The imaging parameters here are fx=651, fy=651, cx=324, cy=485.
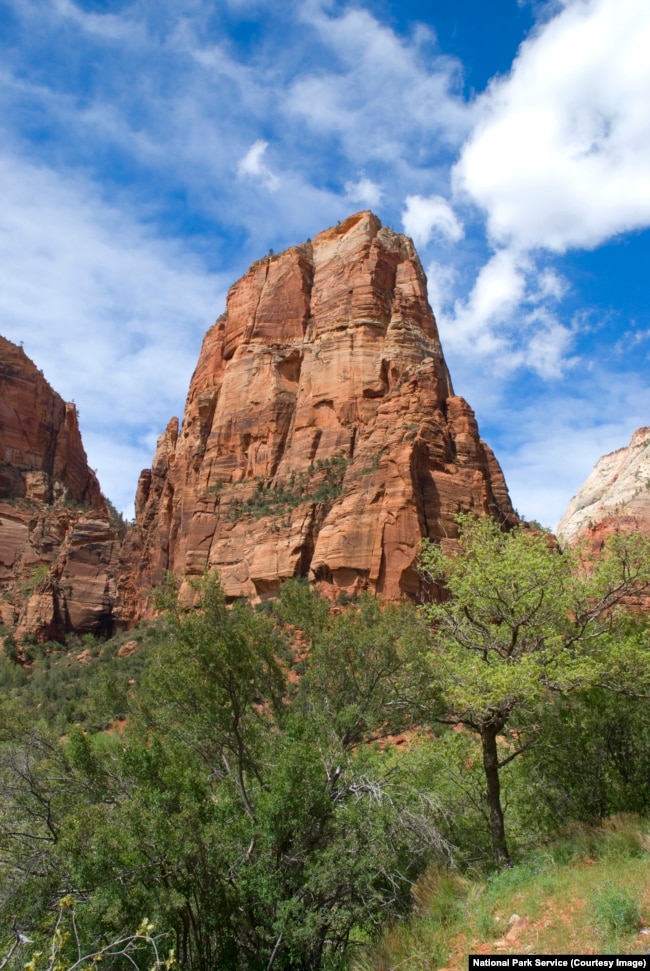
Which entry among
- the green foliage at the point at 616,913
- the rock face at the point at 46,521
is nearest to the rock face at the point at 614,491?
the rock face at the point at 46,521

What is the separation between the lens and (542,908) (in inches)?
329

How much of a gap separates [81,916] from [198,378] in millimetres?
64328

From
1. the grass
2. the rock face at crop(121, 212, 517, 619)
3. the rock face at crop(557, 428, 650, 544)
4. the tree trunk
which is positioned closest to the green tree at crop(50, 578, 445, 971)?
the grass

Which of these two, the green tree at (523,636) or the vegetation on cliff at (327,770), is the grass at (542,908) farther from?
the green tree at (523,636)

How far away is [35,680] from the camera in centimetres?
4903

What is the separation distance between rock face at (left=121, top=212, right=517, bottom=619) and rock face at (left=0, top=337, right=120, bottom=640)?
319cm

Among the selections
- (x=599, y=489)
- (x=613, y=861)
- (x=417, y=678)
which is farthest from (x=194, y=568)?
(x=599, y=489)

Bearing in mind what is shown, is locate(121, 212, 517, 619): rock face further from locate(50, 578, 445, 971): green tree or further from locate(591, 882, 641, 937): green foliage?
locate(591, 882, 641, 937): green foliage

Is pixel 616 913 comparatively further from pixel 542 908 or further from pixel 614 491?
pixel 614 491

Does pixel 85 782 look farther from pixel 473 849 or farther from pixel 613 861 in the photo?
pixel 613 861

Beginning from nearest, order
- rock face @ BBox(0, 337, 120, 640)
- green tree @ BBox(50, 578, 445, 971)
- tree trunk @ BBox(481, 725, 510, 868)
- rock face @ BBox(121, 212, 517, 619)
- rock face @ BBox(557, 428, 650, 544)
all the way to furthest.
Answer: green tree @ BBox(50, 578, 445, 971) < tree trunk @ BBox(481, 725, 510, 868) < rock face @ BBox(121, 212, 517, 619) < rock face @ BBox(0, 337, 120, 640) < rock face @ BBox(557, 428, 650, 544)

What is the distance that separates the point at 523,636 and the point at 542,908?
4.38m

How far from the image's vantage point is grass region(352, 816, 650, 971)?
286 inches

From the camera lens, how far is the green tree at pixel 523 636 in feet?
34.3
